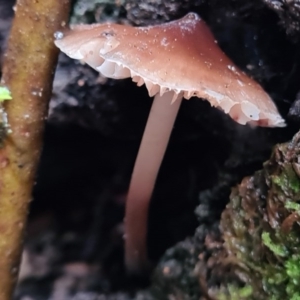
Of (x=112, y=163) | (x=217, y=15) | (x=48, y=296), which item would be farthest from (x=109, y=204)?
(x=217, y=15)

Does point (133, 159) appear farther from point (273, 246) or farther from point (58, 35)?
point (273, 246)

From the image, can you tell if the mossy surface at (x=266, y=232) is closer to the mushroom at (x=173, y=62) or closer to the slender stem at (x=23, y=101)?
the mushroom at (x=173, y=62)

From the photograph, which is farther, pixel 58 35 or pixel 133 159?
pixel 133 159

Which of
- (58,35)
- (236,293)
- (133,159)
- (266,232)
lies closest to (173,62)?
(58,35)

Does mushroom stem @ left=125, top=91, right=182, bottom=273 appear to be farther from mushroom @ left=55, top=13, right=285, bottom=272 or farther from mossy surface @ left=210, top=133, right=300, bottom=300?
mossy surface @ left=210, top=133, right=300, bottom=300

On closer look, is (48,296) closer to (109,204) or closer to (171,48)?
(109,204)

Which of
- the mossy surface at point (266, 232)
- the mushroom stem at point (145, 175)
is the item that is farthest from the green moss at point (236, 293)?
the mushroom stem at point (145, 175)

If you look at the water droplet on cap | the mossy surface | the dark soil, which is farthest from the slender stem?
the mossy surface
